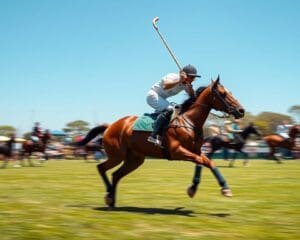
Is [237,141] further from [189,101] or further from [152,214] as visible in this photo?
Result: [152,214]

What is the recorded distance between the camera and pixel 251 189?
12.4 metres

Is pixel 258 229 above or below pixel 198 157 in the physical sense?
below

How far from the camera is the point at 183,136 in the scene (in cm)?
921

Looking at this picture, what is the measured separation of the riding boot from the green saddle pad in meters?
0.13

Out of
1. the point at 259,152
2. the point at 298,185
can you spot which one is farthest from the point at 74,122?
the point at 298,185

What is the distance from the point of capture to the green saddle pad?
9.67m

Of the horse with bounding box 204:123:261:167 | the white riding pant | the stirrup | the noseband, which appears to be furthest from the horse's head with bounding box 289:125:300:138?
the stirrup

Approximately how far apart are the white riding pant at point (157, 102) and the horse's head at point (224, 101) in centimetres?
95

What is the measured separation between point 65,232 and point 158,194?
5.28m

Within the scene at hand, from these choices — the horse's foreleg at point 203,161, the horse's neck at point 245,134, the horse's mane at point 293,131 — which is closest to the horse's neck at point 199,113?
the horse's foreleg at point 203,161

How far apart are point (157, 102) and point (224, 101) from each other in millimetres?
1426

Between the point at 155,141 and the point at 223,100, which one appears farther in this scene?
the point at 155,141

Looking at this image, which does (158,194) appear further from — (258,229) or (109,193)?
(258,229)

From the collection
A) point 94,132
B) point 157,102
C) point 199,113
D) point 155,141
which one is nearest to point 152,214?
point 155,141
